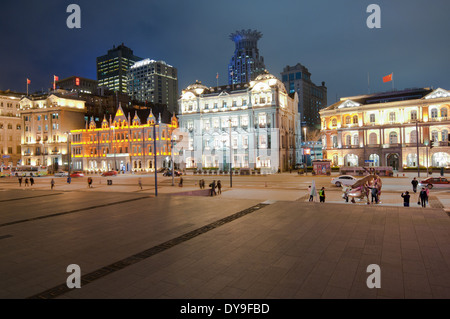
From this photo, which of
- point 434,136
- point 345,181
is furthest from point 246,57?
point 345,181

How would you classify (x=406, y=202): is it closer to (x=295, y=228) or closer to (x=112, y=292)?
(x=295, y=228)

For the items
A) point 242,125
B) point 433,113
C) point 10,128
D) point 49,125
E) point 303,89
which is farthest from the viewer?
point 303,89

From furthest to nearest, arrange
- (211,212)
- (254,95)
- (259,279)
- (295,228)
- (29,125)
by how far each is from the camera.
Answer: (29,125) < (254,95) < (211,212) < (295,228) < (259,279)

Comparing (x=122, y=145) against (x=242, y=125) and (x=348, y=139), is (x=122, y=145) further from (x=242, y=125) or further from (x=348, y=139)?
(x=348, y=139)

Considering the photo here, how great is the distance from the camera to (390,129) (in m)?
63.0

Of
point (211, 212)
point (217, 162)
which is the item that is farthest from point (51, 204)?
point (217, 162)

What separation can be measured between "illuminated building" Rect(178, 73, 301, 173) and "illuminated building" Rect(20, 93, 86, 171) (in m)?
40.2

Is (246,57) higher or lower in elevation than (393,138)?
higher

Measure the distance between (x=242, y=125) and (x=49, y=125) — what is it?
6408 cm

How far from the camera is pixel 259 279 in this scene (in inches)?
338

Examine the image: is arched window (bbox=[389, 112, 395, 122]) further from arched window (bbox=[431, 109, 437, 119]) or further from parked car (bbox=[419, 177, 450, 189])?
parked car (bbox=[419, 177, 450, 189])

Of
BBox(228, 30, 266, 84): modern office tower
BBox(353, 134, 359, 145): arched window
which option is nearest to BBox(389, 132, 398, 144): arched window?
BBox(353, 134, 359, 145): arched window
